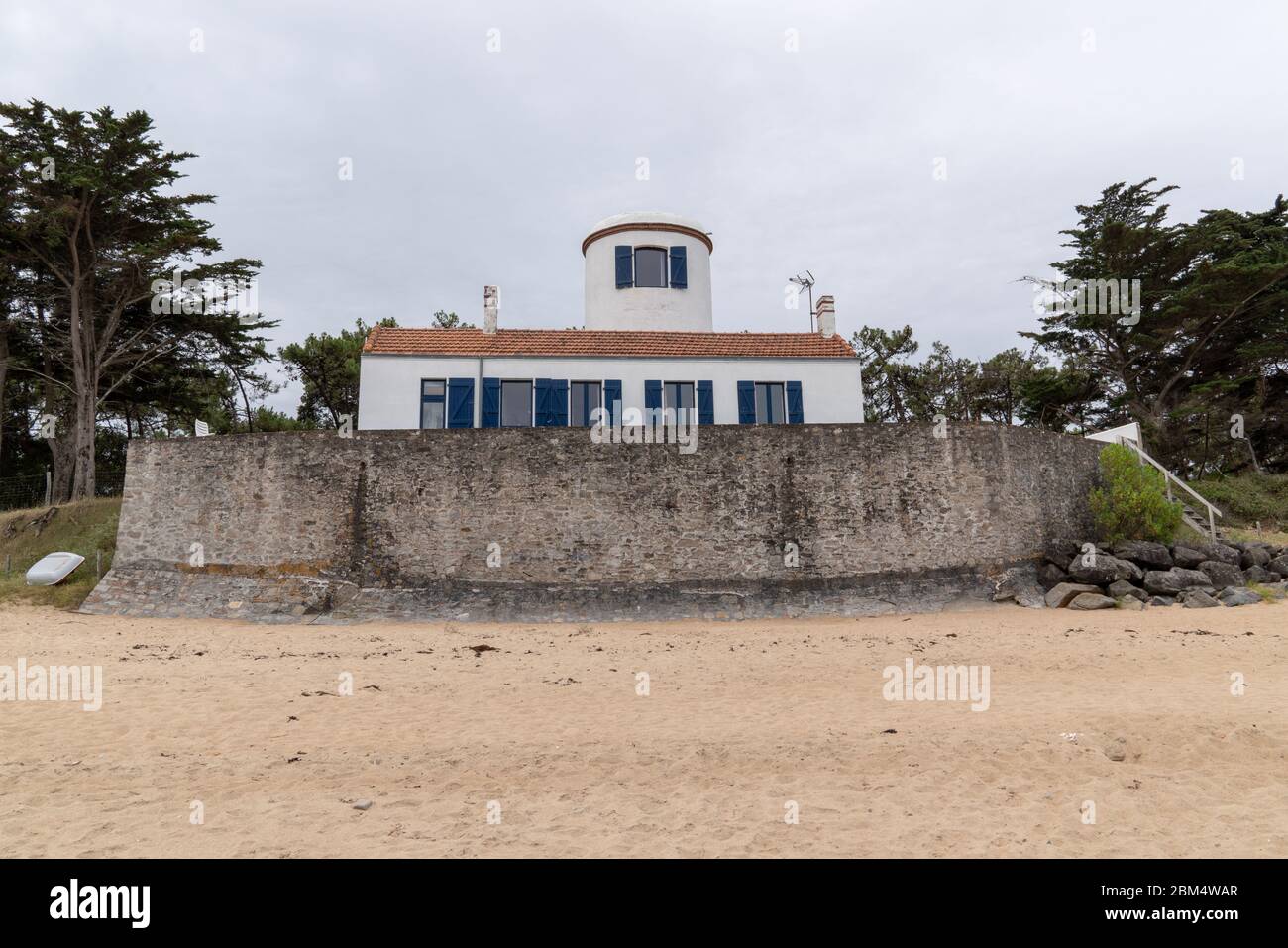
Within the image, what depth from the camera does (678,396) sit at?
21672 mm

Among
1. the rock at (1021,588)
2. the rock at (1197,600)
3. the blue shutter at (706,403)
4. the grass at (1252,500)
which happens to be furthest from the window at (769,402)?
the grass at (1252,500)

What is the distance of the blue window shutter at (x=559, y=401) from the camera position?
21.1 m

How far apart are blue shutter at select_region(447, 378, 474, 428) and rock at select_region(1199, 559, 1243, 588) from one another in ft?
62.4

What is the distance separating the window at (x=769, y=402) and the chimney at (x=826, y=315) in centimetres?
385

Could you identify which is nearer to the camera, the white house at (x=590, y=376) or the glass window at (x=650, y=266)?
the white house at (x=590, y=376)

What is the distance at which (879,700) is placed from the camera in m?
9.22

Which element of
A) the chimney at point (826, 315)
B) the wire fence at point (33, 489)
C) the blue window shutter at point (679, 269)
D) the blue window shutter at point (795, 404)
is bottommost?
the wire fence at point (33, 489)

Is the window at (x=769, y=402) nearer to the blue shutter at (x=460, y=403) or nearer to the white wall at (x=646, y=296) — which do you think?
the white wall at (x=646, y=296)

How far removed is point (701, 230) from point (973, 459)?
13.6 m

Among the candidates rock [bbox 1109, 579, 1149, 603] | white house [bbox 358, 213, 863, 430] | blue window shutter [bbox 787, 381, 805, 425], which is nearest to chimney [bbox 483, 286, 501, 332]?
white house [bbox 358, 213, 863, 430]

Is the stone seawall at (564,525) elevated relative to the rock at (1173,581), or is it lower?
elevated

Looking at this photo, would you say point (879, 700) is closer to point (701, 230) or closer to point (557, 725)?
point (557, 725)

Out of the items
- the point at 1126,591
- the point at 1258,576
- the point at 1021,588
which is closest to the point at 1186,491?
the point at 1258,576
